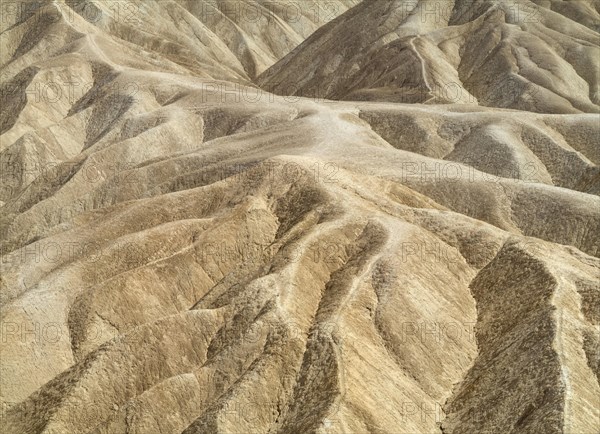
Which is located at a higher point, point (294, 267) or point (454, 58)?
point (294, 267)

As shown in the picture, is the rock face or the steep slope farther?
the steep slope

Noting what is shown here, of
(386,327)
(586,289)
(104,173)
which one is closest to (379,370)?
(386,327)

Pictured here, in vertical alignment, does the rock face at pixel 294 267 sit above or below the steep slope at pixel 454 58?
above

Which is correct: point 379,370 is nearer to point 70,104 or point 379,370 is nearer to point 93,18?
point 70,104

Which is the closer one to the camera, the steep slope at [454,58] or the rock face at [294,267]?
the rock face at [294,267]

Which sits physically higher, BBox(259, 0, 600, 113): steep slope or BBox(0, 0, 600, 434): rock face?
BBox(0, 0, 600, 434): rock face
